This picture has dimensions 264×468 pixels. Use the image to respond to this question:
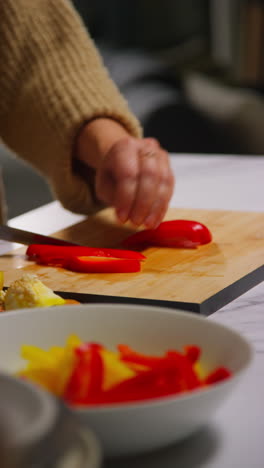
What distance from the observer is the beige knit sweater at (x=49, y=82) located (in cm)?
146

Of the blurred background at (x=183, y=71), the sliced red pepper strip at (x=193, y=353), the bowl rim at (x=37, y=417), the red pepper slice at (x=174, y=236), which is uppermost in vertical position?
the bowl rim at (x=37, y=417)

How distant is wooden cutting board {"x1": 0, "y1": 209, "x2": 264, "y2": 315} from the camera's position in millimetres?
947

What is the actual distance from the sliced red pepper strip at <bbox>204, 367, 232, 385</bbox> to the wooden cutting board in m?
0.33

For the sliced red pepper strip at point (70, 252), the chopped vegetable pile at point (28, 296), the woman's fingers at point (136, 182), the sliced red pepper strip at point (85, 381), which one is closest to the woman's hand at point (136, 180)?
the woman's fingers at point (136, 182)

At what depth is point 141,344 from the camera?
64 cm

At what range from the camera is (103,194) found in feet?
4.23

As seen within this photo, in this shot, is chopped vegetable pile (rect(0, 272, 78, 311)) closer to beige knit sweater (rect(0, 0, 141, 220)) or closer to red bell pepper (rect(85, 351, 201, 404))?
red bell pepper (rect(85, 351, 201, 404))

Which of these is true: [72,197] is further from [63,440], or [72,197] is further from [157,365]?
[63,440]

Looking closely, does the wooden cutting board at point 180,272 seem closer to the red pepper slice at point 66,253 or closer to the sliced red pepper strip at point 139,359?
the red pepper slice at point 66,253

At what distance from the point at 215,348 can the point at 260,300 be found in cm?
36

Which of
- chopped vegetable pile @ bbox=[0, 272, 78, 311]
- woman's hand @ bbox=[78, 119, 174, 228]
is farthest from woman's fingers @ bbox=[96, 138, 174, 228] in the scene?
chopped vegetable pile @ bbox=[0, 272, 78, 311]

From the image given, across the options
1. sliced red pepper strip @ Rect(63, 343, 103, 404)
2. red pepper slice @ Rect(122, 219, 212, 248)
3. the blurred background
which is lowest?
the blurred background

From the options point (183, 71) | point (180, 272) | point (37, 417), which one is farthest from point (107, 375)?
point (183, 71)

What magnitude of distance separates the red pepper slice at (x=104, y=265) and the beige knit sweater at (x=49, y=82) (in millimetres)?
380
